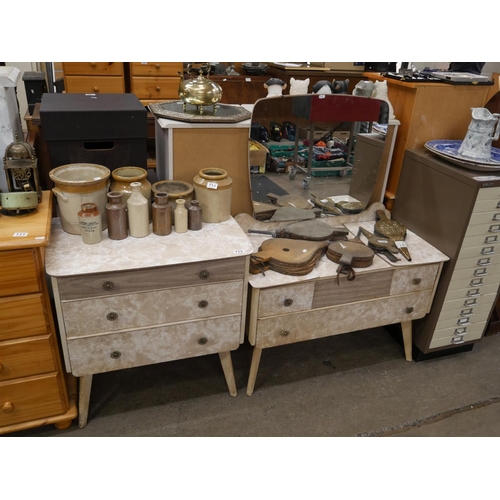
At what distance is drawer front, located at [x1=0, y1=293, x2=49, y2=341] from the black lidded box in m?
0.62

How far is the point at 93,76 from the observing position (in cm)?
370

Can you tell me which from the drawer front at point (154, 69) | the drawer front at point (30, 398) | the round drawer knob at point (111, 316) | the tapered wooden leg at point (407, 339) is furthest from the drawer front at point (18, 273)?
the drawer front at point (154, 69)

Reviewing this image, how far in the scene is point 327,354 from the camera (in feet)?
8.53

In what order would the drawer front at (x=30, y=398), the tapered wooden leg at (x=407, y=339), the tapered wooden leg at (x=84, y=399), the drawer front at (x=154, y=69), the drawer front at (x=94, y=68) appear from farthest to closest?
the drawer front at (x=154, y=69), the drawer front at (x=94, y=68), the tapered wooden leg at (x=407, y=339), the tapered wooden leg at (x=84, y=399), the drawer front at (x=30, y=398)

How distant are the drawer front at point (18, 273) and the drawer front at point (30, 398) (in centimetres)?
40

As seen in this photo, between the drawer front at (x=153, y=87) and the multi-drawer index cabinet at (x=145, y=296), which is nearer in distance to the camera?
the multi-drawer index cabinet at (x=145, y=296)

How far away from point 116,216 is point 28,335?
1.84 feet

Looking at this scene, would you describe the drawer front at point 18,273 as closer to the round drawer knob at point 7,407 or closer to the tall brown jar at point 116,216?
the tall brown jar at point 116,216

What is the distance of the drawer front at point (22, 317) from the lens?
5.40ft

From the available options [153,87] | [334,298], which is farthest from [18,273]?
[153,87]

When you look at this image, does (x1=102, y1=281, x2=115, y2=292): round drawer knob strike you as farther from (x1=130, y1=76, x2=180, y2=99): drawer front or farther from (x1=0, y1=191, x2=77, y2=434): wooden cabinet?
(x1=130, y1=76, x2=180, y2=99): drawer front

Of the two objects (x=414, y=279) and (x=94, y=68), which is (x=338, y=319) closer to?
(x=414, y=279)

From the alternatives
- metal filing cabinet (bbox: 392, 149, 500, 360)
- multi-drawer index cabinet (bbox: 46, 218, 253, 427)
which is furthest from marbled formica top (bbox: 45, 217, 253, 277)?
metal filing cabinet (bbox: 392, 149, 500, 360)

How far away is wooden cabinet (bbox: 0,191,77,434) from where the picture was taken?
1.59 meters
